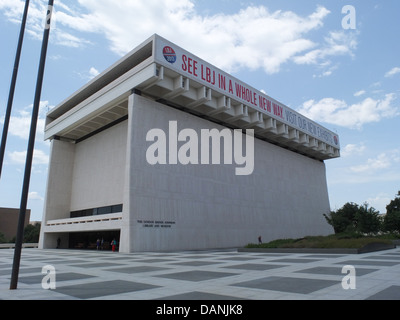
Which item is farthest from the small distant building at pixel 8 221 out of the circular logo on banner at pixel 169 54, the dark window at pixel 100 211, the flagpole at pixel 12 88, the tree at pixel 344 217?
the flagpole at pixel 12 88

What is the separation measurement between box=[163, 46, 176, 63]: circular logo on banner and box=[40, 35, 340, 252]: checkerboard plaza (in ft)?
0.40

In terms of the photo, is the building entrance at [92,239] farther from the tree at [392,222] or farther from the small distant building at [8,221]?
the small distant building at [8,221]

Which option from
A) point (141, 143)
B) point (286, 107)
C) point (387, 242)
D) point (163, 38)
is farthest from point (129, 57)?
point (387, 242)

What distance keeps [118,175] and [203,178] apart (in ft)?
32.2

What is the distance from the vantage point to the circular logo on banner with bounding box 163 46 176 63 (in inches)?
1170

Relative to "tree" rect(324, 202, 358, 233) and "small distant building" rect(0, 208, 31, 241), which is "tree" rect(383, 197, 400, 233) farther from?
"small distant building" rect(0, 208, 31, 241)

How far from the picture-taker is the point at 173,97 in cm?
3238

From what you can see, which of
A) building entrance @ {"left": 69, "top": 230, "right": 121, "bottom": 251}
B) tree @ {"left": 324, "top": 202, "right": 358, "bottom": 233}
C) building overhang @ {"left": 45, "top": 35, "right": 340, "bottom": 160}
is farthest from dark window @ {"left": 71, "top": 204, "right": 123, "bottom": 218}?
tree @ {"left": 324, "top": 202, "right": 358, "bottom": 233}

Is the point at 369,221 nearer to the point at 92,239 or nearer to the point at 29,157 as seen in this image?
the point at 92,239

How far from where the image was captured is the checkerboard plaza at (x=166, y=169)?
1152 inches

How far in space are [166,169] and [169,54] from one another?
36.5 ft

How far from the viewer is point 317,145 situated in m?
53.6
